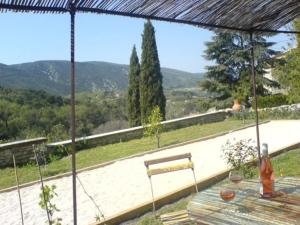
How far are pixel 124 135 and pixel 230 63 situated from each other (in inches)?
555

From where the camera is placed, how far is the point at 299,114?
54.7ft

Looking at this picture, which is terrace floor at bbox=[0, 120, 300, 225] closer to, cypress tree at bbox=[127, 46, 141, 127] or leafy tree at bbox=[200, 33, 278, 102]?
cypress tree at bbox=[127, 46, 141, 127]

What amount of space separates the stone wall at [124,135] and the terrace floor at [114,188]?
112 inches

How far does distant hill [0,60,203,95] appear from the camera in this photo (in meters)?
61.4

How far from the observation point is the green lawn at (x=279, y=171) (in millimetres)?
4977

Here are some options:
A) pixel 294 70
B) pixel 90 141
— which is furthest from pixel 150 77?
pixel 294 70

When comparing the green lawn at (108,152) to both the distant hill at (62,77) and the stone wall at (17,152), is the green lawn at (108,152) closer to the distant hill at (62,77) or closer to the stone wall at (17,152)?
the stone wall at (17,152)

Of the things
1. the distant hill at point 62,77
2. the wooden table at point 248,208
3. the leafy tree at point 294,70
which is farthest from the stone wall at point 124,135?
the distant hill at point 62,77

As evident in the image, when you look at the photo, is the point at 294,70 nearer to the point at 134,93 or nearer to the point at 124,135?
the point at 124,135

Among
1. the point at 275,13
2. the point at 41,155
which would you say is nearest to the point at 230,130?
the point at 41,155

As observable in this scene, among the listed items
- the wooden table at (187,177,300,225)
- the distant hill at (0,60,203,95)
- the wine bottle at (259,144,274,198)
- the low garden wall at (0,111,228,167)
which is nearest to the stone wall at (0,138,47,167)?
the low garden wall at (0,111,228,167)

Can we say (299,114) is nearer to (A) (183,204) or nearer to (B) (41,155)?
(B) (41,155)

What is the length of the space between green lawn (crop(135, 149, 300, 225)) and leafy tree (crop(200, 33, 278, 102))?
58.5 feet

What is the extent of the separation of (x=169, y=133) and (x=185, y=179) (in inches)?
293
